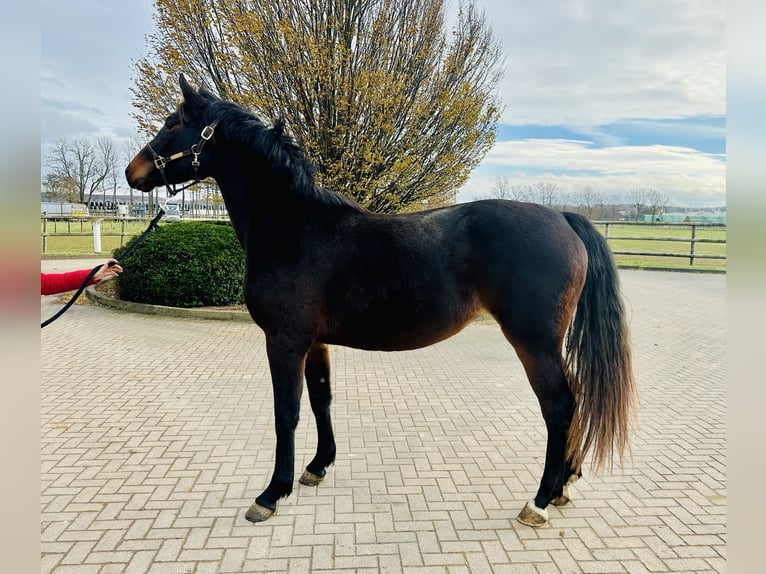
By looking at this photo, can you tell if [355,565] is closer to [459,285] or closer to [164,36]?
[459,285]

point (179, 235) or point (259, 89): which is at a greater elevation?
point (259, 89)

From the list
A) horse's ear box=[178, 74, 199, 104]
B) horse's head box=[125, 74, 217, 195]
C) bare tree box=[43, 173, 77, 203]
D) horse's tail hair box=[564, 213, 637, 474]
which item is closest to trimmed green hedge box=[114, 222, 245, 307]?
horse's head box=[125, 74, 217, 195]

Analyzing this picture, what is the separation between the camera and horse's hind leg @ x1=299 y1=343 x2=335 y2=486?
3.02 meters

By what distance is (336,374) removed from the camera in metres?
5.35

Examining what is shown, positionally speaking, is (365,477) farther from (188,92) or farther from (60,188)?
(60,188)

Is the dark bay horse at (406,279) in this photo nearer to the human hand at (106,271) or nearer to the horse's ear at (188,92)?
the horse's ear at (188,92)

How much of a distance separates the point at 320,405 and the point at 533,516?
1.48 meters

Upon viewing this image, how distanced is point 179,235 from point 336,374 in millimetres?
4681

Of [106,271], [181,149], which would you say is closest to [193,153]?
[181,149]

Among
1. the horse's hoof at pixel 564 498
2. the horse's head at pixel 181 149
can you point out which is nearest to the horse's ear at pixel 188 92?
the horse's head at pixel 181 149

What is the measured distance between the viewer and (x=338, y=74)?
800 centimetres

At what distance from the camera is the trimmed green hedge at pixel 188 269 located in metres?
7.86
